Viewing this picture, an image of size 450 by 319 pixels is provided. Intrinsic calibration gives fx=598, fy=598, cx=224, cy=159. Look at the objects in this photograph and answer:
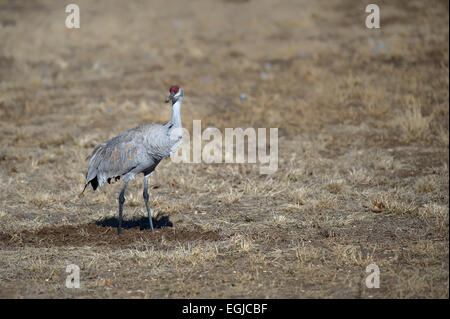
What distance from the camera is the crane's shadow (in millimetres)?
6855

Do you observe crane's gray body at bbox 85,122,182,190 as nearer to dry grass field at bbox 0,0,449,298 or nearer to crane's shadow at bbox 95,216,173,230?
crane's shadow at bbox 95,216,173,230

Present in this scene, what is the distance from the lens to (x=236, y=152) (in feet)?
31.9

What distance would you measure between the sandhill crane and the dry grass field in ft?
2.19

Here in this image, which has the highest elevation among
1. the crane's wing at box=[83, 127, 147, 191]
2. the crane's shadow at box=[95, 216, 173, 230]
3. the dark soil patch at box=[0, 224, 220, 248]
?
the crane's wing at box=[83, 127, 147, 191]

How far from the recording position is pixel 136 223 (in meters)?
7.01

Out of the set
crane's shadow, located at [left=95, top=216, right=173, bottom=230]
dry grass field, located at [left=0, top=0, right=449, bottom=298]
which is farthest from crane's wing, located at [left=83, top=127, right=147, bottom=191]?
dry grass field, located at [left=0, top=0, right=449, bottom=298]

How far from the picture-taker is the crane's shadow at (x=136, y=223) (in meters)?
6.86

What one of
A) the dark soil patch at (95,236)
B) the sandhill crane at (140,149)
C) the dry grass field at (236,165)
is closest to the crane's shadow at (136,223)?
the dry grass field at (236,165)

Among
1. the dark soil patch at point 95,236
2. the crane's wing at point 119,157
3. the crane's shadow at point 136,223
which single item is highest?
the crane's wing at point 119,157

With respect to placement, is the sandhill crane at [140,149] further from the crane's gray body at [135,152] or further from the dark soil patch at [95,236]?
the dark soil patch at [95,236]

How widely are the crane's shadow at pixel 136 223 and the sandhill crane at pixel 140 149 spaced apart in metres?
0.40

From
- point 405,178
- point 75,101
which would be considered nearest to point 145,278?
point 405,178

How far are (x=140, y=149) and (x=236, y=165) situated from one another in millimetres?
3075

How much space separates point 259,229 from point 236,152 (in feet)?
10.5
